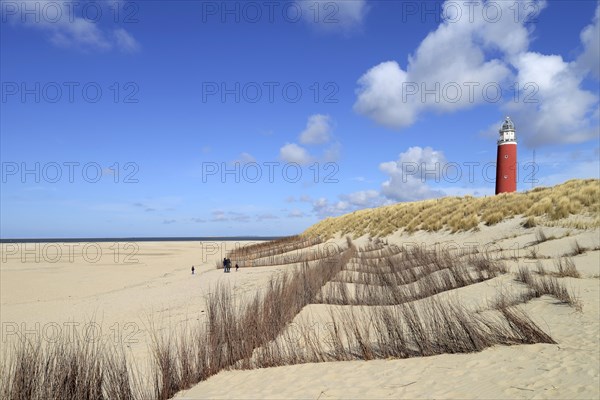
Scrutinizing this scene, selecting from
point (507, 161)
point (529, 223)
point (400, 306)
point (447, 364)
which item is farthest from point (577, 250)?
point (507, 161)

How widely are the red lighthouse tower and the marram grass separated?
3.95 m

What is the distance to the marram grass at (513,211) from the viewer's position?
59.7ft

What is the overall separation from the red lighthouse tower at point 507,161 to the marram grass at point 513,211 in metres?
3.95

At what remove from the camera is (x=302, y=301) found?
9.33 metres

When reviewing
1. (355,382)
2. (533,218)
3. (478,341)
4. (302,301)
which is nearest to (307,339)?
(355,382)

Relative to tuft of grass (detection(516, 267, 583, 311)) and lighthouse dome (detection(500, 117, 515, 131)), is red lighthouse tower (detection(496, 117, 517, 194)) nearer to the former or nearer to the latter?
lighthouse dome (detection(500, 117, 515, 131))

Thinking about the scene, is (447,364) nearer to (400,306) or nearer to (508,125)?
(400,306)

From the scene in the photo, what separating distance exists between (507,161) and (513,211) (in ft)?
44.4

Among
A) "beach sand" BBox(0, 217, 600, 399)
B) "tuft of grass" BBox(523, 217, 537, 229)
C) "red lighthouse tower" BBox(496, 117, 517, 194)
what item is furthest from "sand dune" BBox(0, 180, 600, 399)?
"red lighthouse tower" BBox(496, 117, 517, 194)

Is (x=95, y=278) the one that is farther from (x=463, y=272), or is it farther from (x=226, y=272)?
(x=463, y=272)

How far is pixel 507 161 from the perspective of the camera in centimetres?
3297

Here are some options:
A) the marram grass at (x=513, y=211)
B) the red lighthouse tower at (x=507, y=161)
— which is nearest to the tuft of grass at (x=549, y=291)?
the marram grass at (x=513, y=211)

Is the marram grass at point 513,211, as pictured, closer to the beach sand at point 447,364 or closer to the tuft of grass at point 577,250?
the tuft of grass at point 577,250

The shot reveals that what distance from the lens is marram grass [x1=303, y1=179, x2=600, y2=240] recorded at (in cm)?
1820
